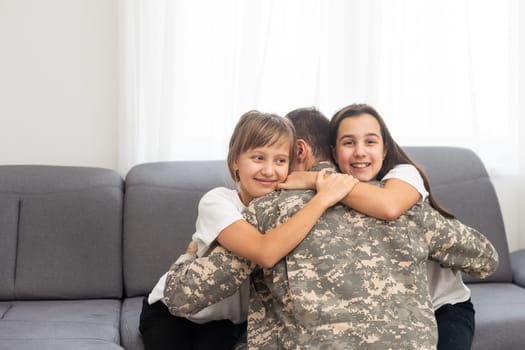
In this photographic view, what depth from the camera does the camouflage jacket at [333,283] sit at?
70.5 inches

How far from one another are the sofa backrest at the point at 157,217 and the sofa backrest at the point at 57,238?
0.18ft

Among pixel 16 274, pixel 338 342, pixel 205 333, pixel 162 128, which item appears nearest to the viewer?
pixel 338 342

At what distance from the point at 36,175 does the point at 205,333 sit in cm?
109

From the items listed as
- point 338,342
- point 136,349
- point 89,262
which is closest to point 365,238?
point 338,342

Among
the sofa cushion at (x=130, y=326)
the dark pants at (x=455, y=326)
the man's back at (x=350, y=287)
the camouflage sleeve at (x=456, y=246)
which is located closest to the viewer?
the man's back at (x=350, y=287)

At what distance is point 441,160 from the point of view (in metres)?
3.10

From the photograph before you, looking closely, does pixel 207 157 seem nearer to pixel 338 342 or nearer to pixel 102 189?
pixel 102 189

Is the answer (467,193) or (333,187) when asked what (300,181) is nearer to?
(333,187)

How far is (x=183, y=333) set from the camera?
221cm

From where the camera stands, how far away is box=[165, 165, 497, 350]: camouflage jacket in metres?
1.79

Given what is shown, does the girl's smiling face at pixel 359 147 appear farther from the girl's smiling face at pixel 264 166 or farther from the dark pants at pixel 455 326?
the dark pants at pixel 455 326

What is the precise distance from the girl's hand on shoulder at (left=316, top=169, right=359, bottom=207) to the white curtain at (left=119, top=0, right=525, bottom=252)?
1.24 meters

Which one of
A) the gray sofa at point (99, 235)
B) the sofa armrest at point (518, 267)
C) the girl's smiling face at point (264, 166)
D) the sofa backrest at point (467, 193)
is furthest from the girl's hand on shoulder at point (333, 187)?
the sofa armrest at point (518, 267)

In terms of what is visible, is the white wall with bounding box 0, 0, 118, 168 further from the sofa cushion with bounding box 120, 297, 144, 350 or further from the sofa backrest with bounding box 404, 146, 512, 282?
the sofa backrest with bounding box 404, 146, 512, 282
